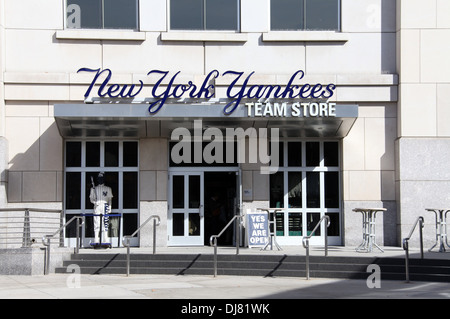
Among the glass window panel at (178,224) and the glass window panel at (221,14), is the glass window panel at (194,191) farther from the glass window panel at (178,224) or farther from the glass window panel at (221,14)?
the glass window panel at (221,14)

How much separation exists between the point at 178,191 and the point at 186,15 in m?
5.37

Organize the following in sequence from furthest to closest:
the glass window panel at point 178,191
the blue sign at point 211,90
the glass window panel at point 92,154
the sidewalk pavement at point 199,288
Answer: the glass window panel at point 178,191 → the glass window panel at point 92,154 → the blue sign at point 211,90 → the sidewalk pavement at point 199,288

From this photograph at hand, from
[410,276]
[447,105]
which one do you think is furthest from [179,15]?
→ [410,276]

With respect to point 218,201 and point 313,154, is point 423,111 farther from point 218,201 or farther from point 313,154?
point 218,201

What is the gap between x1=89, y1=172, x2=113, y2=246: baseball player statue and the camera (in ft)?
70.5

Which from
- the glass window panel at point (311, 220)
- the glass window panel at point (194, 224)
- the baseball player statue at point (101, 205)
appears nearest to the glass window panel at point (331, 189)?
the glass window panel at point (311, 220)

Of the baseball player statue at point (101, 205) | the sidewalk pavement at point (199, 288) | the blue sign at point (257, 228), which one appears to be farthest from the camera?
the baseball player statue at point (101, 205)

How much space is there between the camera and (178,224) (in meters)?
22.7

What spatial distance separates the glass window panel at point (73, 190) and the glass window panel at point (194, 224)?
3.40 meters

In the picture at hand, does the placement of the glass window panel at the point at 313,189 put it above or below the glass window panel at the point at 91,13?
below

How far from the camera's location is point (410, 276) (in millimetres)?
16859

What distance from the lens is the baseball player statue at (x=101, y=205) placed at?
21484 millimetres

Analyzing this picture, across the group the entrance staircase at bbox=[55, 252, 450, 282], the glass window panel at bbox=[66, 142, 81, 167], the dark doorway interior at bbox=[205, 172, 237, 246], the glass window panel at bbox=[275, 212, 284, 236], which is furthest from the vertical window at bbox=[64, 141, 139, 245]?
the glass window panel at bbox=[275, 212, 284, 236]

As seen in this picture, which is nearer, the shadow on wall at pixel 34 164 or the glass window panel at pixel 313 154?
the shadow on wall at pixel 34 164
